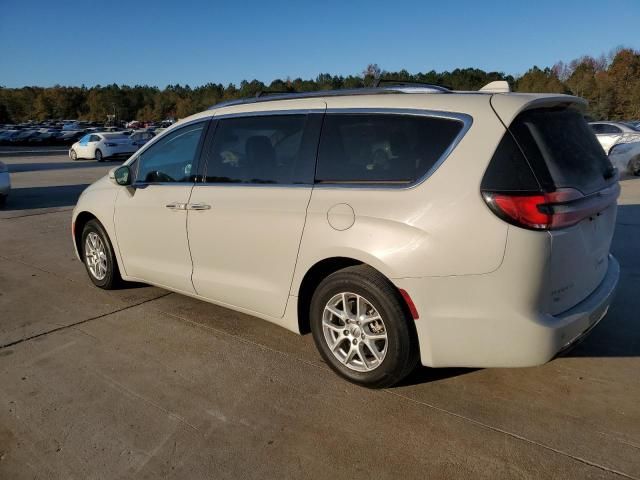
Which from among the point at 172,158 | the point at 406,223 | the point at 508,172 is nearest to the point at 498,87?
the point at 508,172

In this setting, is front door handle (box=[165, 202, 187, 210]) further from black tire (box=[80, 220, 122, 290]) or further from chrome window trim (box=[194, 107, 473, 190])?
black tire (box=[80, 220, 122, 290])

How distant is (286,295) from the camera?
3525 mm

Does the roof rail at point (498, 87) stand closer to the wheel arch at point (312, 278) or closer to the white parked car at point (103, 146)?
the wheel arch at point (312, 278)

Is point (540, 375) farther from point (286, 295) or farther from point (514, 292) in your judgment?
point (286, 295)

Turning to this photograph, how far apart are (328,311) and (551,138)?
1.66 metres

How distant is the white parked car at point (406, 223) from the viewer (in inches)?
105

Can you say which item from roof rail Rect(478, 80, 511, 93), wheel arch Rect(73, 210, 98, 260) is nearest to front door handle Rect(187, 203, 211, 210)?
wheel arch Rect(73, 210, 98, 260)

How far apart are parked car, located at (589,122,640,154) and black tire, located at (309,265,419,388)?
15267 millimetres

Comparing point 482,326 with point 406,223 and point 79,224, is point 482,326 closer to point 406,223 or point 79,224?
point 406,223

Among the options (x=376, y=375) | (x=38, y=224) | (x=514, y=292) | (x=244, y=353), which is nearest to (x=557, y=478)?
(x=514, y=292)

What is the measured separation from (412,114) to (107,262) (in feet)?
11.4

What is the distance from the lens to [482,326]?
2754 mm

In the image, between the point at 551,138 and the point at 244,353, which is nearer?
the point at 551,138

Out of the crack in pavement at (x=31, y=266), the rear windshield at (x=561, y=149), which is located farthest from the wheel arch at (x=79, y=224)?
the rear windshield at (x=561, y=149)
